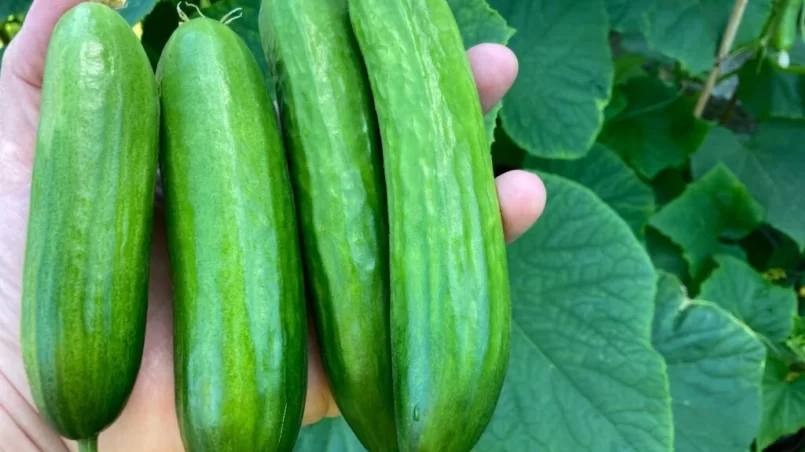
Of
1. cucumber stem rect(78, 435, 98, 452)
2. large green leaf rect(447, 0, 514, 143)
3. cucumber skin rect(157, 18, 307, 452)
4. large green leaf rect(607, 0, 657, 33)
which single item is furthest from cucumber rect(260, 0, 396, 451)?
large green leaf rect(607, 0, 657, 33)

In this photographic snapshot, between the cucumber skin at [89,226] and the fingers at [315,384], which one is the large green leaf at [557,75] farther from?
the cucumber skin at [89,226]

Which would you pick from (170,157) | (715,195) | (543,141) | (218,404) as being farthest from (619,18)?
(218,404)

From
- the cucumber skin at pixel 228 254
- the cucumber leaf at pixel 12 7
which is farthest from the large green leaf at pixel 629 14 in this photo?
the cucumber leaf at pixel 12 7

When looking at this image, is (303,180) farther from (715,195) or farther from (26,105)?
(715,195)

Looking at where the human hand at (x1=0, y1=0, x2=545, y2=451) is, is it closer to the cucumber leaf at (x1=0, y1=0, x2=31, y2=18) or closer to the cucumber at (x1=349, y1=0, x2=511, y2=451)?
the cucumber at (x1=349, y1=0, x2=511, y2=451)

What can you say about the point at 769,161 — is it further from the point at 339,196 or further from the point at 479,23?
the point at 339,196

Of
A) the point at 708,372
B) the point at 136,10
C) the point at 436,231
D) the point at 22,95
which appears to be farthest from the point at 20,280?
the point at 708,372
